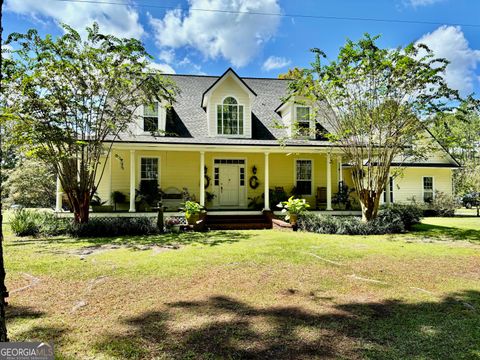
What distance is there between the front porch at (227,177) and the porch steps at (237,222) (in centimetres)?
87

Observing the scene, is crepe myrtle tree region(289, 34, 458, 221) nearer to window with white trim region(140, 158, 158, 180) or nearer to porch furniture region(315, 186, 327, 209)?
porch furniture region(315, 186, 327, 209)

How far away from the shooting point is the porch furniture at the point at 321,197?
15812 millimetres

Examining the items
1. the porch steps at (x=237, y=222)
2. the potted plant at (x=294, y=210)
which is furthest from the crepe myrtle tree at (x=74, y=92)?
the potted plant at (x=294, y=210)

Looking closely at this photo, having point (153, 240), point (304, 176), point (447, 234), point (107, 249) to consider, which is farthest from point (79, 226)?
point (447, 234)

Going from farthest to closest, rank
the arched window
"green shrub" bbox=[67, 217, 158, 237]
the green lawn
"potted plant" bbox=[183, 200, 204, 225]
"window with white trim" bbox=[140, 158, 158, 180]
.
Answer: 1. "window with white trim" bbox=[140, 158, 158, 180]
2. the arched window
3. "potted plant" bbox=[183, 200, 204, 225]
4. "green shrub" bbox=[67, 217, 158, 237]
5. the green lawn

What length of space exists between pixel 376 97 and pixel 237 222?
281 inches

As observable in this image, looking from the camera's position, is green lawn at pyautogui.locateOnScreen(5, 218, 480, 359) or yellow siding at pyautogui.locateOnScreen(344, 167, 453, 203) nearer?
green lawn at pyautogui.locateOnScreen(5, 218, 480, 359)

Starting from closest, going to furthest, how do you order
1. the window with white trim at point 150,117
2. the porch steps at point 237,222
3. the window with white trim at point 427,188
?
1. the porch steps at point 237,222
2. the window with white trim at point 150,117
3. the window with white trim at point 427,188

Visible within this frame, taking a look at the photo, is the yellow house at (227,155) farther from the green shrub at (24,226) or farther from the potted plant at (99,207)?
the green shrub at (24,226)

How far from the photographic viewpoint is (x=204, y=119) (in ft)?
50.9

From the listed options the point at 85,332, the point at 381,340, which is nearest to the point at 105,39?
the point at 85,332

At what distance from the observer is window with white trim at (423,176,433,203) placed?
20.4 metres

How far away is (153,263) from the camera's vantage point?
6438mm

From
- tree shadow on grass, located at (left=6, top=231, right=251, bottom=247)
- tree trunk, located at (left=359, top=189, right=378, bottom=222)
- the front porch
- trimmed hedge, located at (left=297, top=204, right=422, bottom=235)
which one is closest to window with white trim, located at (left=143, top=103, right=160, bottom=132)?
the front porch
